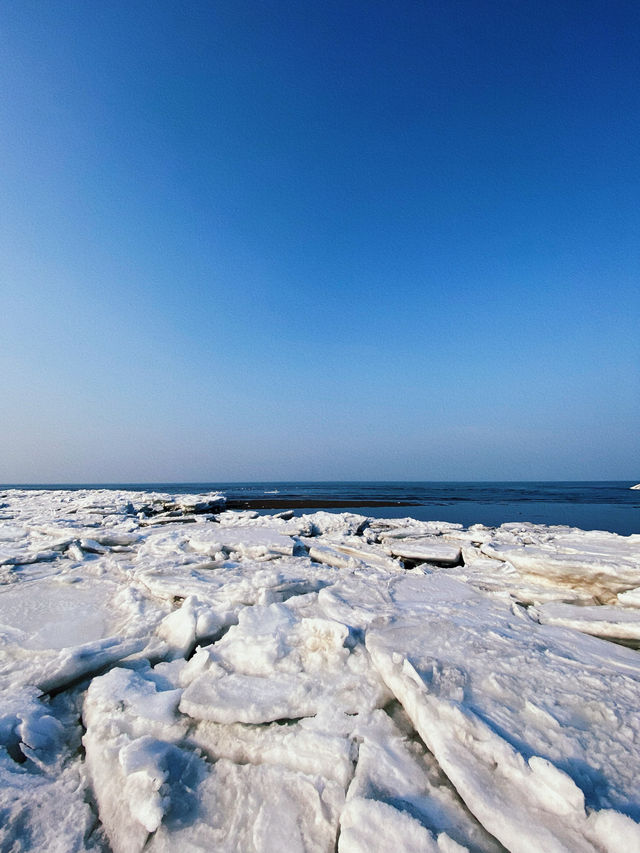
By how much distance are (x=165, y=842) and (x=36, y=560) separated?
539cm

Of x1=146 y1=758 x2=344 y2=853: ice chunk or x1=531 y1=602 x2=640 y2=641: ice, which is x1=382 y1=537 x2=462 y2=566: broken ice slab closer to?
x1=531 y1=602 x2=640 y2=641: ice

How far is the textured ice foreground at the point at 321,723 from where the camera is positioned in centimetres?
136

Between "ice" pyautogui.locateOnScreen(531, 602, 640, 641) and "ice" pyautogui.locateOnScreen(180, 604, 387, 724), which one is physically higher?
"ice" pyautogui.locateOnScreen(180, 604, 387, 724)

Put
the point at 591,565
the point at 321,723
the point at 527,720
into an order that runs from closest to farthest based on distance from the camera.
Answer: the point at 527,720, the point at 321,723, the point at 591,565

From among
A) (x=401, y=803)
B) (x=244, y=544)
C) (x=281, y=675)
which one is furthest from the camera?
(x=244, y=544)

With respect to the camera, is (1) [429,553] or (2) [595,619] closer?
(2) [595,619]

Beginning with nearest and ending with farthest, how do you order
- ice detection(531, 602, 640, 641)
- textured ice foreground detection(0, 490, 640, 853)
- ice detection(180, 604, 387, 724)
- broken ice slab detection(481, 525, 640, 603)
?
textured ice foreground detection(0, 490, 640, 853) → ice detection(180, 604, 387, 724) → ice detection(531, 602, 640, 641) → broken ice slab detection(481, 525, 640, 603)

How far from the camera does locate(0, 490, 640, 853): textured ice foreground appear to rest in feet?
4.47

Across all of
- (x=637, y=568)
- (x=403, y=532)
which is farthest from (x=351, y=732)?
(x=403, y=532)

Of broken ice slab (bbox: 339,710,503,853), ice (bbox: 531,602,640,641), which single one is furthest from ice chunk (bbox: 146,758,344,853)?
ice (bbox: 531,602,640,641)

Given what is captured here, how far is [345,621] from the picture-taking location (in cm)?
282

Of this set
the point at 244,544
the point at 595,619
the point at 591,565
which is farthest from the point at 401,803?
the point at 244,544

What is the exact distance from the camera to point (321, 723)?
186 centimetres

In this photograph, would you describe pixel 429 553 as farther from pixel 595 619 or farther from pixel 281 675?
pixel 281 675
